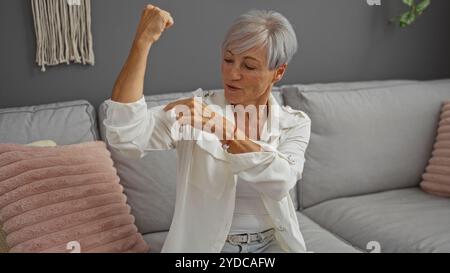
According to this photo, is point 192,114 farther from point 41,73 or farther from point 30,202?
point 41,73

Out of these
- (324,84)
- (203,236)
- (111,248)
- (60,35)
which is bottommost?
(111,248)

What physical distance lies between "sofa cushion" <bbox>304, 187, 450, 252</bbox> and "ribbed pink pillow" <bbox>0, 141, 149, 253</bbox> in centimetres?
74

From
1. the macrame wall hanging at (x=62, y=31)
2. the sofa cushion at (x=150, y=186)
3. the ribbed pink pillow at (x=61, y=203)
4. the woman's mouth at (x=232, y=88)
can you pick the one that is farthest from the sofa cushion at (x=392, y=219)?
the macrame wall hanging at (x=62, y=31)

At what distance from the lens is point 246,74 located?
134cm

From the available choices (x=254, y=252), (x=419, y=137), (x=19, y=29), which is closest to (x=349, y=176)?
(x=419, y=137)

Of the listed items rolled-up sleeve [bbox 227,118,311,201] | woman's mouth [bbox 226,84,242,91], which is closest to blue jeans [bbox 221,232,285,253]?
rolled-up sleeve [bbox 227,118,311,201]

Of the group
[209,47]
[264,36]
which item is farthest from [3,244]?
[209,47]

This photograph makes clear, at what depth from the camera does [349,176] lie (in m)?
2.18

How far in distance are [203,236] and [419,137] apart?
1229mm

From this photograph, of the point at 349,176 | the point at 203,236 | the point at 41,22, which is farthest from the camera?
the point at 349,176

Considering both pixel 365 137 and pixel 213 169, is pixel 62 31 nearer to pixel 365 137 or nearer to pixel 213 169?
pixel 213 169

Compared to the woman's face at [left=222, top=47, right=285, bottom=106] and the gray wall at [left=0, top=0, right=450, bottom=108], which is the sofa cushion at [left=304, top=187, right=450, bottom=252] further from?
the woman's face at [left=222, top=47, right=285, bottom=106]

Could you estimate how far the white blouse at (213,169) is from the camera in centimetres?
128

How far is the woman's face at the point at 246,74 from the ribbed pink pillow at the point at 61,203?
518 mm
